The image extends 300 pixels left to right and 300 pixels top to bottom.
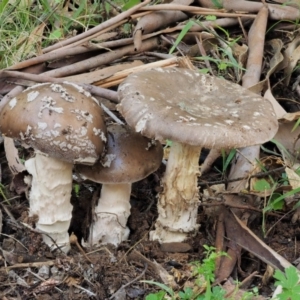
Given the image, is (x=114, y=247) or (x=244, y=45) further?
(x=244, y=45)

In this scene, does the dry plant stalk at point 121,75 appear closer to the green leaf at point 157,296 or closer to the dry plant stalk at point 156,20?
the dry plant stalk at point 156,20

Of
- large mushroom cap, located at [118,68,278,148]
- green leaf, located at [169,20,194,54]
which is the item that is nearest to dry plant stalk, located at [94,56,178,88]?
green leaf, located at [169,20,194,54]

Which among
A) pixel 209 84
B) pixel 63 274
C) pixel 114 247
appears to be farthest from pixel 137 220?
pixel 209 84

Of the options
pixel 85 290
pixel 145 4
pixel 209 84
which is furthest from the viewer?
pixel 145 4

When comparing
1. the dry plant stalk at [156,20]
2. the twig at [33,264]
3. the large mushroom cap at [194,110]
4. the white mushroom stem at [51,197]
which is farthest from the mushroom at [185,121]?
the dry plant stalk at [156,20]

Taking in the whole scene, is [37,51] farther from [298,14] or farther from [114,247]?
[298,14]

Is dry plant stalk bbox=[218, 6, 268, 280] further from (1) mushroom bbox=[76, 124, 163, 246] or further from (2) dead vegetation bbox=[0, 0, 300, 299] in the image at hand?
(1) mushroom bbox=[76, 124, 163, 246]
